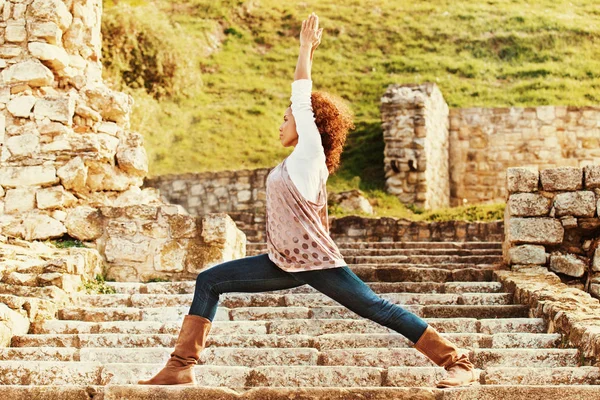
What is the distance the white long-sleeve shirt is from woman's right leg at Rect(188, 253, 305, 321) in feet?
1.50

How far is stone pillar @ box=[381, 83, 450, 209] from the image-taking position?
18281 mm

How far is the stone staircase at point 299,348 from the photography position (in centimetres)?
513

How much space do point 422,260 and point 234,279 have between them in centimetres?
569

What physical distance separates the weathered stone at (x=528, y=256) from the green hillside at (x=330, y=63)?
9058 mm

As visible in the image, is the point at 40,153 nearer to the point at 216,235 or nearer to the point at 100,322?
the point at 216,235

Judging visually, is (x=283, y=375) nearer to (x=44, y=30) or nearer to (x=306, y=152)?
(x=306, y=152)

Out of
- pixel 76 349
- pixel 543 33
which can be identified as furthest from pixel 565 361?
pixel 543 33

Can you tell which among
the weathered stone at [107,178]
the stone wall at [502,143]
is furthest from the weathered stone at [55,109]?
the stone wall at [502,143]

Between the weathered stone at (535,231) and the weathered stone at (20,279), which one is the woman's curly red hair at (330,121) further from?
the weathered stone at (535,231)

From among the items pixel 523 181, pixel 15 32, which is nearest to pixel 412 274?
pixel 523 181

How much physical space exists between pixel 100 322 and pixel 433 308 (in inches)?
103

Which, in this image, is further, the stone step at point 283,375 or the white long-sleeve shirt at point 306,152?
the stone step at point 283,375

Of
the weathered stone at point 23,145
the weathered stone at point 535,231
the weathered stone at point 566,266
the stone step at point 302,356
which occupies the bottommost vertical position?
the stone step at point 302,356

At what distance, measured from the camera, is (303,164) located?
5266mm
